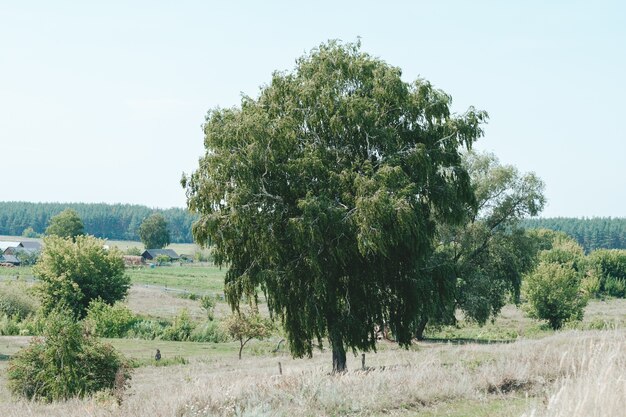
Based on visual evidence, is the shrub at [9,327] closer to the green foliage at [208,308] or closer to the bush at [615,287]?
the green foliage at [208,308]

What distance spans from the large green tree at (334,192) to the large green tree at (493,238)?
21.5 metres

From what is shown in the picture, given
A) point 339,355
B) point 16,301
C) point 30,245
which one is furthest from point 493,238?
point 30,245

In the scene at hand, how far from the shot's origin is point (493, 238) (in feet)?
155

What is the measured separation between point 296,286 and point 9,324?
3987 centimetres

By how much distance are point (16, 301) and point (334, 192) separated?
47.6 metres

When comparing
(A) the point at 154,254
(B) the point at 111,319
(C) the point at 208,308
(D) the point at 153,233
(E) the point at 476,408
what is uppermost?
(D) the point at 153,233

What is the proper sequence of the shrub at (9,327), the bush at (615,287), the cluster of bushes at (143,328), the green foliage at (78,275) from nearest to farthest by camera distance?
the shrub at (9,327) → the cluster of bushes at (143,328) → the green foliage at (78,275) → the bush at (615,287)

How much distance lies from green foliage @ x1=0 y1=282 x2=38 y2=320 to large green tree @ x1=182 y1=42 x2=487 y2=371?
4263 centimetres

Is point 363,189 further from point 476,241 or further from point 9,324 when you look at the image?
point 9,324

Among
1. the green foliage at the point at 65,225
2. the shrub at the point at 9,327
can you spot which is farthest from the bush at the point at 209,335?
the green foliage at the point at 65,225

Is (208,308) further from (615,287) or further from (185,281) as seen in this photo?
(615,287)

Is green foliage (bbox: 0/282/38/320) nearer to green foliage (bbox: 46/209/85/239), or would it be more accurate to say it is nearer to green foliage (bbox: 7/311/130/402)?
green foliage (bbox: 7/311/130/402)

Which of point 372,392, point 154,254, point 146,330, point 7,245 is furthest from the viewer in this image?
point 154,254

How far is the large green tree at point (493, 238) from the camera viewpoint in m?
46.4
